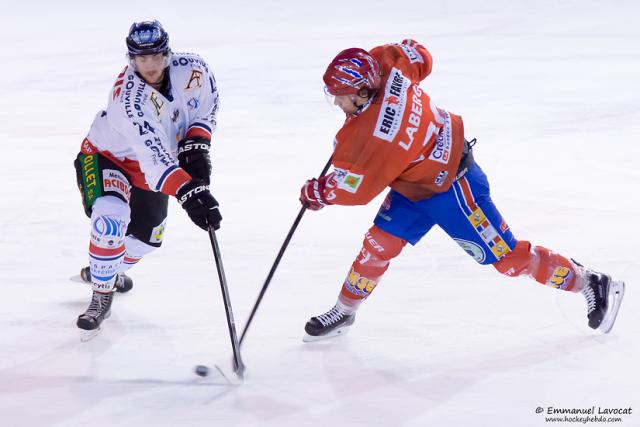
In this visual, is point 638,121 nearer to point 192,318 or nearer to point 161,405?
point 192,318

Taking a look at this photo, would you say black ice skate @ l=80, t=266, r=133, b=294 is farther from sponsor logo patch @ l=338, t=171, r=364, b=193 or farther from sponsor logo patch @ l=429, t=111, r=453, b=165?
sponsor logo patch @ l=429, t=111, r=453, b=165

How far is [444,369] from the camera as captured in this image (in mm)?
3215

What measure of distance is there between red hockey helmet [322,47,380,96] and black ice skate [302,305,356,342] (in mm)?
917

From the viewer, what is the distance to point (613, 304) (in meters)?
3.46

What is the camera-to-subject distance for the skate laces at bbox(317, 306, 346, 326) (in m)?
3.49

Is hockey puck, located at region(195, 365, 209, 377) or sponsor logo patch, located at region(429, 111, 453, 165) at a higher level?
sponsor logo patch, located at region(429, 111, 453, 165)

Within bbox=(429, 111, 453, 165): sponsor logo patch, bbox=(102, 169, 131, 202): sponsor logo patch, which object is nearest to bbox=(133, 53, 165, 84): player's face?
bbox=(102, 169, 131, 202): sponsor logo patch

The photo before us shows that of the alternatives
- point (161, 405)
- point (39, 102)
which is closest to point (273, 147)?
point (39, 102)

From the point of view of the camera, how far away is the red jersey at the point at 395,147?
3.05m

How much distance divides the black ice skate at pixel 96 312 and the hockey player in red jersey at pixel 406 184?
830 millimetres

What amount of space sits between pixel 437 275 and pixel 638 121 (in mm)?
2631

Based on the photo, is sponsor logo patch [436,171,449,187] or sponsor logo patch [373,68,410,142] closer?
sponsor logo patch [373,68,410,142]

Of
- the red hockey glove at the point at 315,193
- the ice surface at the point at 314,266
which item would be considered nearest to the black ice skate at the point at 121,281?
the ice surface at the point at 314,266

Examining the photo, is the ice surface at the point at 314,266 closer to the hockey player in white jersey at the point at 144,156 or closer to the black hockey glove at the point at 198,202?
the hockey player in white jersey at the point at 144,156
